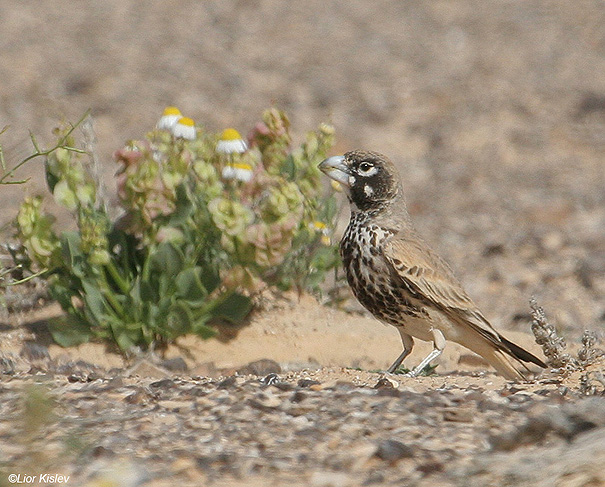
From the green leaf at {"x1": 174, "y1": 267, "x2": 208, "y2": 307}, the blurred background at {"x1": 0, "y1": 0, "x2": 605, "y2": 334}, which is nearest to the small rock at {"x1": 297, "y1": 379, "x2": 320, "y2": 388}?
the green leaf at {"x1": 174, "y1": 267, "x2": 208, "y2": 307}

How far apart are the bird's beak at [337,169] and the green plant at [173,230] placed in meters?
0.19

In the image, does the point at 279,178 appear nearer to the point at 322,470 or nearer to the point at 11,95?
the point at 322,470

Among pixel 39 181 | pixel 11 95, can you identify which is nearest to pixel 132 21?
pixel 11 95

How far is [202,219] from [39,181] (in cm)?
403

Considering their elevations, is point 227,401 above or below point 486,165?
below

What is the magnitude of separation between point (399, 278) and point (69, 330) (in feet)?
5.95

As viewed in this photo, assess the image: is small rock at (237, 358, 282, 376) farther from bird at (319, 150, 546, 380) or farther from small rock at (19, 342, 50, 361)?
small rock at (19, 342, 50, 361)

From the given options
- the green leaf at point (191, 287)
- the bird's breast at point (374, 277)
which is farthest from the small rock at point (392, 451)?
the green leaf at point (191, 287)

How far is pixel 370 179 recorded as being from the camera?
223 inches

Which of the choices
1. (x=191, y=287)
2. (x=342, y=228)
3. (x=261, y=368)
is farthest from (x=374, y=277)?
(x=342, y=228)

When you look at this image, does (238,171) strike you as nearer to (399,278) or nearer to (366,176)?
(366,176)

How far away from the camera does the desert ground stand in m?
3.43

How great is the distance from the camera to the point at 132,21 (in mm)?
12461

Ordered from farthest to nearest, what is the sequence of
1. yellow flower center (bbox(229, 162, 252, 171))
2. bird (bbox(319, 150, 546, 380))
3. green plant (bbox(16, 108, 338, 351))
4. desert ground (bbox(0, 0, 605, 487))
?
yellow flower center (bbox(229, 162, 252, 171)) < green plant (bbox(16, 108, 338, 351)) < bird (bbox(319, 150, 546, 380)) < desert ground (bbox(0, 0, 605, 487))
